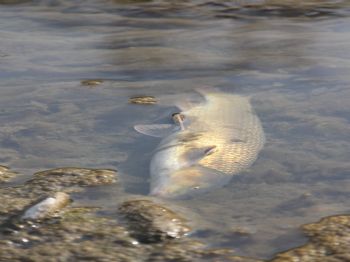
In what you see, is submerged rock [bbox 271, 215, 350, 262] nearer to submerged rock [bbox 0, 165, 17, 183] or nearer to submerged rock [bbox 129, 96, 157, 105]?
submerged rock [bbox 0, 165, 17, 183]

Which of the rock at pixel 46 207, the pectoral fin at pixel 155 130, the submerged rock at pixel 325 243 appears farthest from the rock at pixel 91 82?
the submerged rock at pixel 325 243

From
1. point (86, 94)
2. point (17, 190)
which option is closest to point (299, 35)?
point (86, 94)

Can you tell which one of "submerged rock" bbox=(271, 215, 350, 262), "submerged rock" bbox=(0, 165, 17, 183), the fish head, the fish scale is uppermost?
the fish scale

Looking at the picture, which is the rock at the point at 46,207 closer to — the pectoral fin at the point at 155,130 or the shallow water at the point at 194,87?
the shallow water at the point at 194,87

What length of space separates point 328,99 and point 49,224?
6.90 feet

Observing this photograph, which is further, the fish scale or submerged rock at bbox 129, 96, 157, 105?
submerged rock at bbox 129, 96, 157, 105

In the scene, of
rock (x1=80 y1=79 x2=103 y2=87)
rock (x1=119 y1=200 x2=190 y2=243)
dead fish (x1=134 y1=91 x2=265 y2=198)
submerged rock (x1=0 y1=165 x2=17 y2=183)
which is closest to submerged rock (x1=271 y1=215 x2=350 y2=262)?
rock (x1=119 y1=200 x2=190 y2=243)

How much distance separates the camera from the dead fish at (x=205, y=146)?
11.7 feet

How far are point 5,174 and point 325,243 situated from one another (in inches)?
59.2

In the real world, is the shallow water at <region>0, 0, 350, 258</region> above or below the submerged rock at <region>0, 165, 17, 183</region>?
above

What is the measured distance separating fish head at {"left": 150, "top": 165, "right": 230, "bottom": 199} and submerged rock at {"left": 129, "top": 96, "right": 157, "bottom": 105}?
1237 millimetres

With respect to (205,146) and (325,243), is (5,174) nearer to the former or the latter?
(205,146)

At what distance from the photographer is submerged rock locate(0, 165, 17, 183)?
12.3 ft

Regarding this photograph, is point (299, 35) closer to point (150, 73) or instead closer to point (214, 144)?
point (150, 73)
